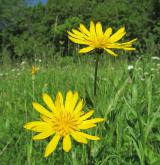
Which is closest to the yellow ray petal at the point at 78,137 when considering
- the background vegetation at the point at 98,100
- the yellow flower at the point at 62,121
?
the yellow flower at the point at 62,121

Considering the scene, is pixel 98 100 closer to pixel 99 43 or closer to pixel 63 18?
pixel 99 43

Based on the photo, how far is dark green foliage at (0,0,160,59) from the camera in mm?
29297

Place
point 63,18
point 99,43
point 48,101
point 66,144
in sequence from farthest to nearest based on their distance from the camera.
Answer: point 63,18
point 99,43
point 48,101
point 66,144

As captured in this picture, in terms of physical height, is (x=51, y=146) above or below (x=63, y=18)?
below

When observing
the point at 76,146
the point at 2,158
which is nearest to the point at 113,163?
the point at 76,146

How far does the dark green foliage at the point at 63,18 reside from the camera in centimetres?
2930

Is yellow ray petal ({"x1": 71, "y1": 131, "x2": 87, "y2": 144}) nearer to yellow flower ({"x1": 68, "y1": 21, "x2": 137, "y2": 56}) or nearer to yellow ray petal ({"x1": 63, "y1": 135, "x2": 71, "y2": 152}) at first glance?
yellow ray petal ({"x1": 63, "y1": 135, "x2": 71, "y2": 152})

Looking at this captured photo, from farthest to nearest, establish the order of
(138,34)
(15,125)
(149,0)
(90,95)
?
(149,0) → (138,34) → (15,125) → (90,95)

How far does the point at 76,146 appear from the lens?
1.65 metres

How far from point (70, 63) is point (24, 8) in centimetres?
3539

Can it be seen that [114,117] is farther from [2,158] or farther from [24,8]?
[24,8]

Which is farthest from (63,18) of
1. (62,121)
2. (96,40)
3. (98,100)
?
(62,121)

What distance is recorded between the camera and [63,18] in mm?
Result: 33875

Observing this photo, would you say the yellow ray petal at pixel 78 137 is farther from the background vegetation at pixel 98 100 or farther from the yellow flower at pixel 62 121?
the background vegetation at pixel 98 100
